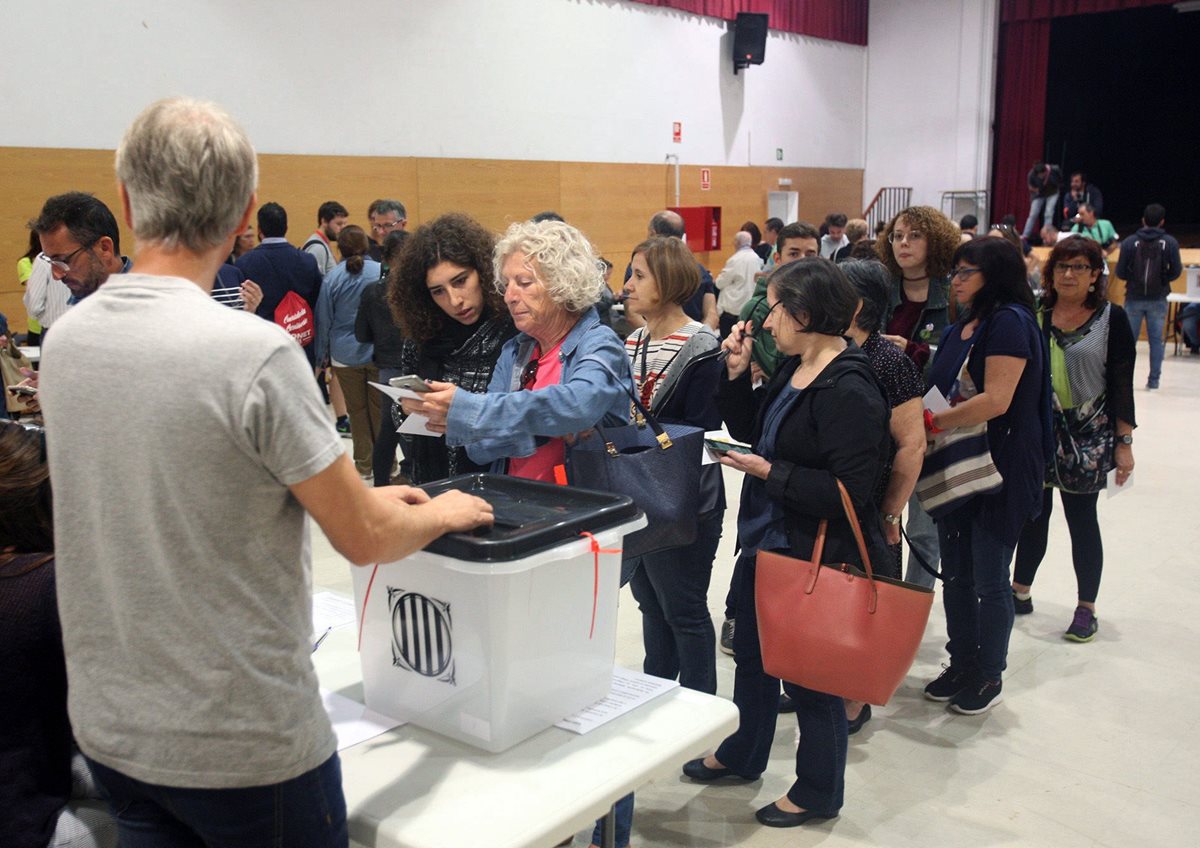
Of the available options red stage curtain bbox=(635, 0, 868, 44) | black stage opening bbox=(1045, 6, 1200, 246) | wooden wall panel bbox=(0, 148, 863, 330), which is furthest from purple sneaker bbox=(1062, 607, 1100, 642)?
black stage opening bbox=(1045, 6, 1200, 246)

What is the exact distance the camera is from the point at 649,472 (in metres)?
2.10

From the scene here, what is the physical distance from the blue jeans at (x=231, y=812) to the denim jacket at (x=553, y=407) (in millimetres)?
908

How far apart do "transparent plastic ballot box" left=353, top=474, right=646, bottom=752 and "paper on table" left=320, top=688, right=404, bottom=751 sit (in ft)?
0.06

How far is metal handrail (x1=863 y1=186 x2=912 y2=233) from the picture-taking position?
50.1ft

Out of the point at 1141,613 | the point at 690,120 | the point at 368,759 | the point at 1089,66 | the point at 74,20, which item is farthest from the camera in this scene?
the point at 1089,66

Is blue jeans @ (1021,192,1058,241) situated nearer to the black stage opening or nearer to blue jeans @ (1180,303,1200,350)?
the black stage opening

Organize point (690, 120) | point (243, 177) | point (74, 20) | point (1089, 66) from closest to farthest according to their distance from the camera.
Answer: point (243, 177)
point (74, 20)
point (690, 120)
point (1089, 66)

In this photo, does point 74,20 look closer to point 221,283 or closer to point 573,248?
point 221,283

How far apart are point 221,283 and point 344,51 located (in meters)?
5.98

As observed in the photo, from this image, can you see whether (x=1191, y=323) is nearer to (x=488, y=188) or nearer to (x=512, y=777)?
(x=488, y=188)

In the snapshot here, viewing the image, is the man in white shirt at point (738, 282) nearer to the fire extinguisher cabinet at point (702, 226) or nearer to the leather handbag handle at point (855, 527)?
the fire extinguisher cabinet at point (702, 226)

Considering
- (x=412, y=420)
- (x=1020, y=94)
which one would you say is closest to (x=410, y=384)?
(x=412, y=420)

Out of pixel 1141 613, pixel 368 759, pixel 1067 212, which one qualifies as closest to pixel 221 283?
pixel 368 759

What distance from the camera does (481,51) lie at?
9844mm
